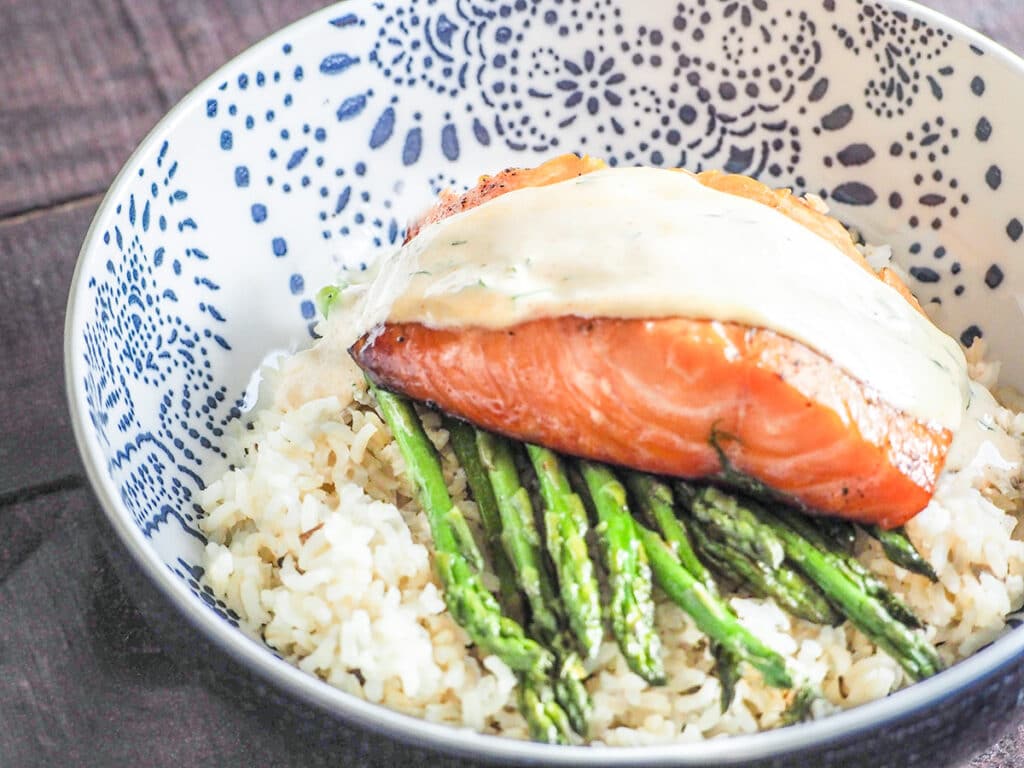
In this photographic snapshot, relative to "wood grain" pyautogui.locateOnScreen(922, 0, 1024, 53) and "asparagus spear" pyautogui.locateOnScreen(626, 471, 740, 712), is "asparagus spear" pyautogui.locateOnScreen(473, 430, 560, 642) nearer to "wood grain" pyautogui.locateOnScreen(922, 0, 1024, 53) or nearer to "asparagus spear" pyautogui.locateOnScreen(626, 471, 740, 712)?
"asparagus spear" pyautogui.locateOnScreen(626, 471, 740, 712)

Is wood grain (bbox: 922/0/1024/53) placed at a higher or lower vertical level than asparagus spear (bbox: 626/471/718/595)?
higher

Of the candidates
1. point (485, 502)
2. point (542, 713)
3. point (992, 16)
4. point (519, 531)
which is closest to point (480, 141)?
point (485, 502)

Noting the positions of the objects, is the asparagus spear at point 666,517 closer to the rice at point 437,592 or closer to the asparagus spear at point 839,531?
the rice at point 437,592

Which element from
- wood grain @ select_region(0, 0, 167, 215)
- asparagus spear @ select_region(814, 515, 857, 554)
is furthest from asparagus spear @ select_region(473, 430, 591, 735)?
wood grain @ select_region(0, 0, 167, 215)

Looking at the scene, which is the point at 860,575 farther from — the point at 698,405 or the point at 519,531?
the point at 519,531

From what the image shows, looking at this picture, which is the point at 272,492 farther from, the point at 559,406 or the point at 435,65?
the point at 435,65

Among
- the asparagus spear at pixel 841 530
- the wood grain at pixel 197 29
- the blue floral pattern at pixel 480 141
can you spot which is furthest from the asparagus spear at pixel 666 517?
the wood grain at pixel 197 29
